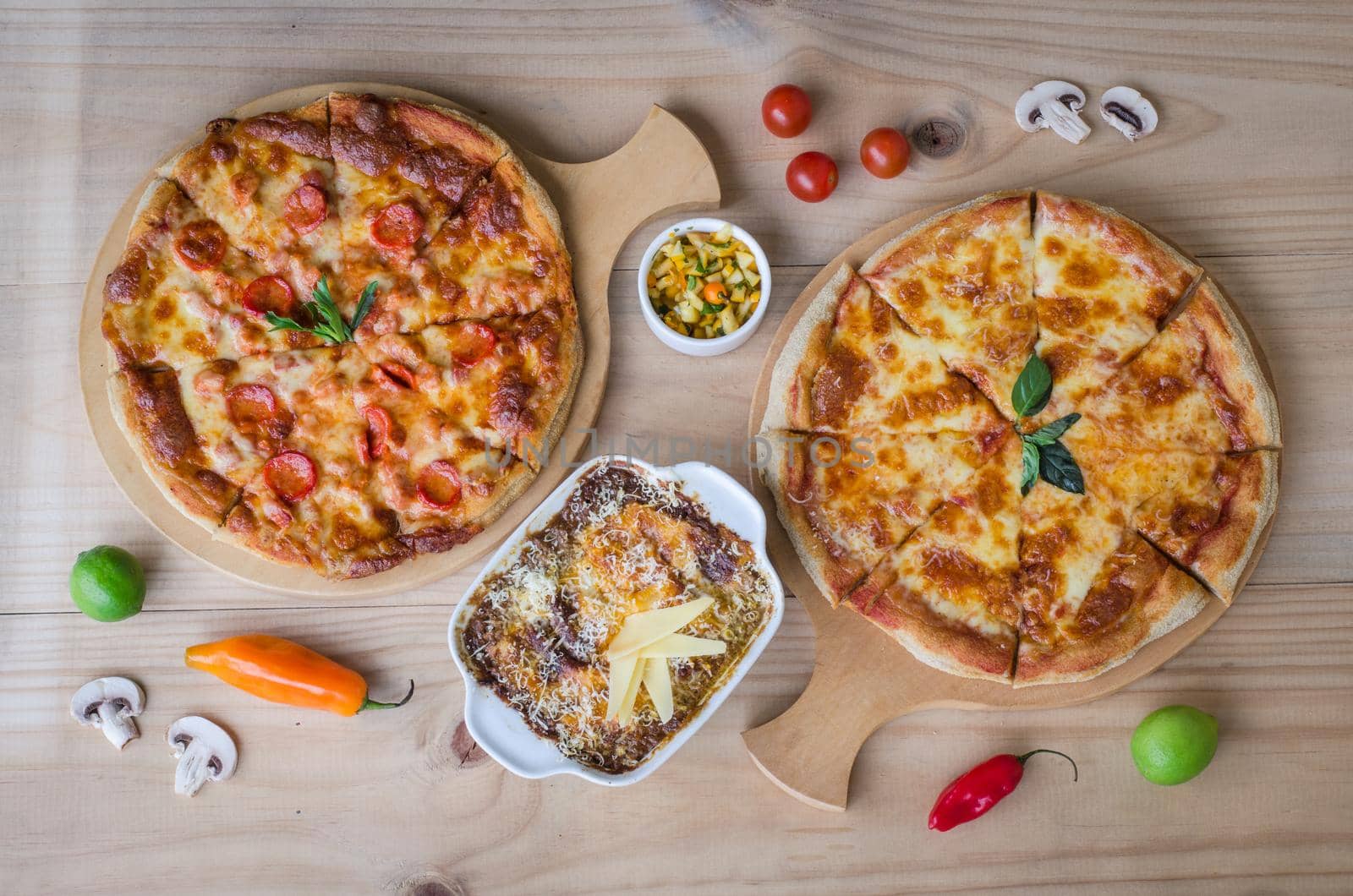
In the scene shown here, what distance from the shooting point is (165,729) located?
493cm

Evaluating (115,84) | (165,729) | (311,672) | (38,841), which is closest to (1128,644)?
(311,672)

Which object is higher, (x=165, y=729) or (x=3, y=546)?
(x=3, y=546)

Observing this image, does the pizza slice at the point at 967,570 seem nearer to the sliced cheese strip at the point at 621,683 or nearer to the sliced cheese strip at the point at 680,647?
the sliced cheese strip at the point at 680,647

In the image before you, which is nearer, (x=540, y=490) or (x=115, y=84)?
(x=540, y=490)

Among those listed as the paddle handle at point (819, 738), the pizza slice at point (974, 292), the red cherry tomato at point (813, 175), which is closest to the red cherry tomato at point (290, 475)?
the paddle handle at point (819, 738)

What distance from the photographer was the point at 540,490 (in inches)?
185

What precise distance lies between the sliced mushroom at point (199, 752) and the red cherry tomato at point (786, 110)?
14.1 ft

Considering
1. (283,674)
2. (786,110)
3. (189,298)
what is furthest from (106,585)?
(786,110)

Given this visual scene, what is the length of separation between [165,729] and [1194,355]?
5607mm

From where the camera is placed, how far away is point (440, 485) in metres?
4.57

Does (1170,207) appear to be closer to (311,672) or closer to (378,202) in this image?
(378,202)

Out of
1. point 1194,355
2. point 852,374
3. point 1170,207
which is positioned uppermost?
point 1170,207

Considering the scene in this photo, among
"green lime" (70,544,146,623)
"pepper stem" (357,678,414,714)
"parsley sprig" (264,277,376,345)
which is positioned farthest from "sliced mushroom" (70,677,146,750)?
"parsley sprig" (264,277,376,345)

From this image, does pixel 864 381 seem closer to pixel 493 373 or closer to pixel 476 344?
pixel 493 373
